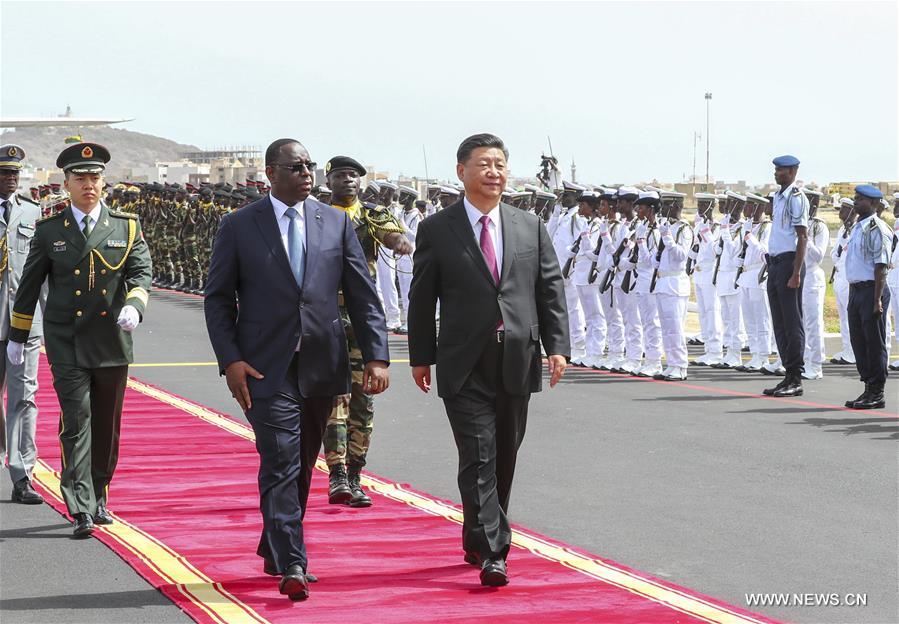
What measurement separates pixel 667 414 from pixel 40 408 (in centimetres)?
588

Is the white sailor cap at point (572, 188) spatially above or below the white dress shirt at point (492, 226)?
above

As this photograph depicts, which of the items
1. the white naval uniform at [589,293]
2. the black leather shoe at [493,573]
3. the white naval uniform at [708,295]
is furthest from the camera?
the white naval uniform at [708,295]

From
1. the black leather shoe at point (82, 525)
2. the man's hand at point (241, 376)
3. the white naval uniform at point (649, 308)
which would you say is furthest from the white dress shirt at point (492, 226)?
the white naval uniform at point (649, 308)

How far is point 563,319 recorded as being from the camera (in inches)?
269

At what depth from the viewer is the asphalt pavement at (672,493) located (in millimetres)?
6652

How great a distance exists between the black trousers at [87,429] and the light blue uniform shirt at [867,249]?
27.3 ft

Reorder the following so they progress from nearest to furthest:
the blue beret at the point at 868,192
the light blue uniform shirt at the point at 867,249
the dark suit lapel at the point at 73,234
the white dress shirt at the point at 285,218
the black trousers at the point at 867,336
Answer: the white dress shirt at the point at 285,218 → the dark suit lapel at the point at 73,234 → the black trousers at the point at 867,336 → the light blue uniform shirt at the point at 867,249 → the blue beret at the point at 868,192

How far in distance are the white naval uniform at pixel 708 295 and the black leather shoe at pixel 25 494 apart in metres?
11.4

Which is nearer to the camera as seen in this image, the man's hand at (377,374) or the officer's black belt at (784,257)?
the man's hand at (377,374)

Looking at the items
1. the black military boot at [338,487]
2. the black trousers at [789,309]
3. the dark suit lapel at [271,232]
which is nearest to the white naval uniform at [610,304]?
the black trousers at [789,309]

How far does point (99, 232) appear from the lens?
792 cm

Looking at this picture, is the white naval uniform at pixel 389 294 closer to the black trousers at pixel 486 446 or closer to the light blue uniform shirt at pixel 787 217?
the light blue uniform shirt at pixel 787 217

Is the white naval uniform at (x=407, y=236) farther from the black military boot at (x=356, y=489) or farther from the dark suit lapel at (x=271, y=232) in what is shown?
the dark suit lapel at (x=271, y=232)

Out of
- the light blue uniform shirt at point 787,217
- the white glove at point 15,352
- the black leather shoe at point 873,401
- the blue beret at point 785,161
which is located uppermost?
the blue beret at point 785,161
